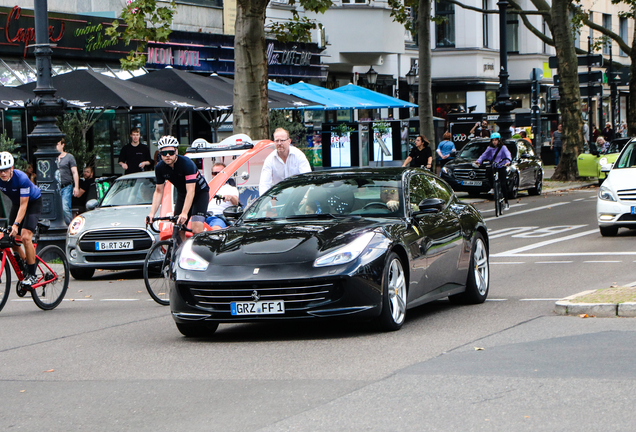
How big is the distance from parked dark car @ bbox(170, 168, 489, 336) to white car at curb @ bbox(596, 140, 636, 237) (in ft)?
24.4

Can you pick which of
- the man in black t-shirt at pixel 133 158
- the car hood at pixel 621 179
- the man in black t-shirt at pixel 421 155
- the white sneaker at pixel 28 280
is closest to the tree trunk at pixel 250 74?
the man in black t-shirt at pixel 133 158

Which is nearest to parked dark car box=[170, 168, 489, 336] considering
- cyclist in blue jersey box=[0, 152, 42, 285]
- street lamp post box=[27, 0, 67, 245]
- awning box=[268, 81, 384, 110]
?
cyclist in blue jersey box=[0, 152, 42, 285]

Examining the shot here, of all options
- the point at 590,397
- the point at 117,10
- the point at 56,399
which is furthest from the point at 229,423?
the point at 117,10

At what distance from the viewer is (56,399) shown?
6.79 meters

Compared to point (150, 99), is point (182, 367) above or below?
below

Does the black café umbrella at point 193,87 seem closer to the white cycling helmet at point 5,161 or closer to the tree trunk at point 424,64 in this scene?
the tree trunk at point 424,64

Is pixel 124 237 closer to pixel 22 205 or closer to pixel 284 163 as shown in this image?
pixel 284 163

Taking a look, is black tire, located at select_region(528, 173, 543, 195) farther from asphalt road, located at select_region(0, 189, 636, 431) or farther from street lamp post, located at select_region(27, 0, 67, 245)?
asphalt road, located at select_region(0, 189, 636, 431)

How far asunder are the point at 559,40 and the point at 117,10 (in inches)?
596

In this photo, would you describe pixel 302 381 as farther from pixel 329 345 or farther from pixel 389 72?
pixel 389 72

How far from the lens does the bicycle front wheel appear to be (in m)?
11.8

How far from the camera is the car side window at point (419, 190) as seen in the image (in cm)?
989

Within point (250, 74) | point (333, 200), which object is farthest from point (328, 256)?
point (250, 74)

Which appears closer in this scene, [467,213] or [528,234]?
[467,213]
